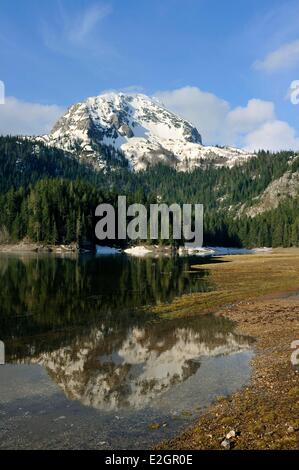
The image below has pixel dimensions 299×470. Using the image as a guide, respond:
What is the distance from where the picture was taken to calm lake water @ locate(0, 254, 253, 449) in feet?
54.7

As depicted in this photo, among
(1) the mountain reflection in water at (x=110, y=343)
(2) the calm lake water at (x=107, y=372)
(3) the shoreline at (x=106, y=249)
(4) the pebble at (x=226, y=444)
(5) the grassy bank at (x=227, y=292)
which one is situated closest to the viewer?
(4) the pebble at (x=226, y=444)

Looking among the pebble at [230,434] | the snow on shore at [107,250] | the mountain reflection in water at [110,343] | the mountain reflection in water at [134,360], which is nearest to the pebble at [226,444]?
the pebble at [230,434]

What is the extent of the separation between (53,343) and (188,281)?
41807mm

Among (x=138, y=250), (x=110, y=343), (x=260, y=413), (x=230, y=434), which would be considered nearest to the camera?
(x=230, y=434)

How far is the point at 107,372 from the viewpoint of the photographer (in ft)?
78.9

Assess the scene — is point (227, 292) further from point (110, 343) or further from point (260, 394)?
point (260, 394)

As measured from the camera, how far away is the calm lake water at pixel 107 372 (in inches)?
657

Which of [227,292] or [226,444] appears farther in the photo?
[227,292]

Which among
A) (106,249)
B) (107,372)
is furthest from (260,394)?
(106,249)

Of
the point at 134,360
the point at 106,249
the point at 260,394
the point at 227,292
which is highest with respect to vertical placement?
the point at 106,249

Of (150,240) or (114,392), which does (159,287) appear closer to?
(114,392)

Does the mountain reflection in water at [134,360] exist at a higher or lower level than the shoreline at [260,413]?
lower

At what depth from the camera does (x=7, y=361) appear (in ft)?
85.1

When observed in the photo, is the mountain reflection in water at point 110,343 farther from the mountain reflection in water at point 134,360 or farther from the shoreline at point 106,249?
the shoreline at point 106,249
